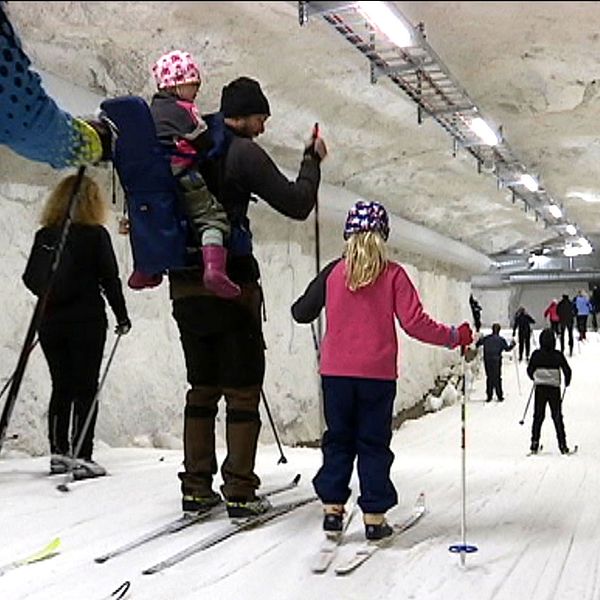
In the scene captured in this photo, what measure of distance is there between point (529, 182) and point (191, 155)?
711cm

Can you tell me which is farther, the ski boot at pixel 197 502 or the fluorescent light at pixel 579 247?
the fluorescent light at pixel 579 247

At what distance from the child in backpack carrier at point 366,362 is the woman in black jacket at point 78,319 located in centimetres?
118

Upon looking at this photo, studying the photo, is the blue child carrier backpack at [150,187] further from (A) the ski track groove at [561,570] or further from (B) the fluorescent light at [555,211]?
(B) the fluorescent light at [555,211]

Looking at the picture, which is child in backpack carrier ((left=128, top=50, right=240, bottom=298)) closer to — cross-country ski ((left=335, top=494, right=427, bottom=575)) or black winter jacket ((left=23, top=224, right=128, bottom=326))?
cross-country ski ((left=335, top=494, right=427, bottom=575))

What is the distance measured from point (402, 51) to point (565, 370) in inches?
122

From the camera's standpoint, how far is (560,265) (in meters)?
23.8

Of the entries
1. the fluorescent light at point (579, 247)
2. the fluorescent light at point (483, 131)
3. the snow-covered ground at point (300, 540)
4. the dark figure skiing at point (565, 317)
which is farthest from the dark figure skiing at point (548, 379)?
the fluorescent light at point (579, 247)

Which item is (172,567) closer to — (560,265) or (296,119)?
(296,119)

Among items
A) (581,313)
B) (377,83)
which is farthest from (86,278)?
(581,313)

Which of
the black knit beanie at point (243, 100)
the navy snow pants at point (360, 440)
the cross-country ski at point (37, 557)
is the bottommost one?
the cross-country ski at point (37, 557)

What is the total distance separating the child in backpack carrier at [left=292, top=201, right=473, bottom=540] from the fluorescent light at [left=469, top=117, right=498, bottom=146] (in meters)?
3.81

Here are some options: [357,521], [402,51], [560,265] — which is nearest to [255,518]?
[357,521]

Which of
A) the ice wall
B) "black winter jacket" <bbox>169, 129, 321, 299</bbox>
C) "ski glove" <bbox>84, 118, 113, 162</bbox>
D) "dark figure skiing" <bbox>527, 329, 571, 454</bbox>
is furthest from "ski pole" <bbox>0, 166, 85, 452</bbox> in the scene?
"dark figure skiing" <bbox>527, 329, 571, 454</bbox>

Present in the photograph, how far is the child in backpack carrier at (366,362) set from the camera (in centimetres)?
249
